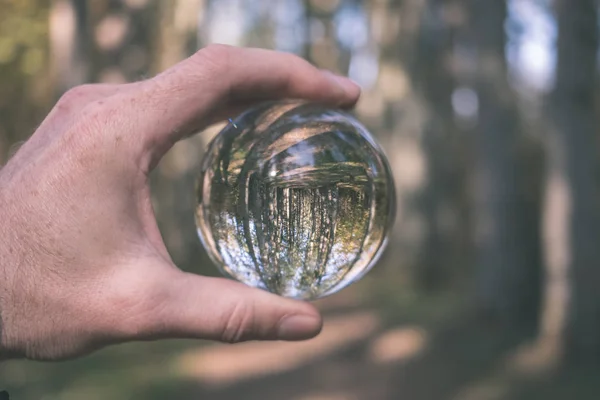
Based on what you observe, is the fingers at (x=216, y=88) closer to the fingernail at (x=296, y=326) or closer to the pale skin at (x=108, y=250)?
the pale skin at (x=108, y=250)

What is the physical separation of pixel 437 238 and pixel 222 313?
47.7 feet

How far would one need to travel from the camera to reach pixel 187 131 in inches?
92.9

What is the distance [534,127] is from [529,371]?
974 cm

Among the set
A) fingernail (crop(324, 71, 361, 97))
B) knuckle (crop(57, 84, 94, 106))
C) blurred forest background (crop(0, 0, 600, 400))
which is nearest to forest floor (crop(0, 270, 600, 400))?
blurred forest background (crop(0, 0, 600, 400))

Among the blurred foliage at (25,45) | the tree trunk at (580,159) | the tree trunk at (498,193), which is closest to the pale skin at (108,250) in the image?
the blurred foliage at (25,45)

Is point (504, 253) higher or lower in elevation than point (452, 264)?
higher

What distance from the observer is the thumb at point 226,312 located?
2219 millimetres

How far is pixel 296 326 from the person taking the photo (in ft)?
7.77

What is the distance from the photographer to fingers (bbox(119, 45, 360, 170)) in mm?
2246

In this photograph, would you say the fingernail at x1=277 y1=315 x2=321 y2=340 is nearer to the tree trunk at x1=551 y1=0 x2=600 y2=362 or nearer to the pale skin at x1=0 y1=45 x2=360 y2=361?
the pale skin at x1=0 y1=45 x2=360 y2=361

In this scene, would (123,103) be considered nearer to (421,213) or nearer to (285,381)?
(285,381)

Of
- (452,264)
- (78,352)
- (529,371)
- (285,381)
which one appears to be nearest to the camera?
(78,352)

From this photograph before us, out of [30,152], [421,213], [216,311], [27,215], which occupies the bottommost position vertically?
[421,213]

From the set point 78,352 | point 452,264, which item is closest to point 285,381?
point 78,352
